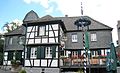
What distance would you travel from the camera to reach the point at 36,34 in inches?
1002

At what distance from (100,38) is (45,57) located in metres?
8.83

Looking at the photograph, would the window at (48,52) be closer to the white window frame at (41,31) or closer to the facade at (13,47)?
the white window frame at (41,31)

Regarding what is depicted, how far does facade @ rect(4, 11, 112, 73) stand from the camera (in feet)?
77.2

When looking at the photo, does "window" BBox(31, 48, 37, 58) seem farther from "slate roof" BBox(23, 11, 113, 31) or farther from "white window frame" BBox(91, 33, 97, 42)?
"white window frame" BBox(91, 33, 97, 42)

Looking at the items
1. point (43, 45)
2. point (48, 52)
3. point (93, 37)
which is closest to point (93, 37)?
point (93, 37)

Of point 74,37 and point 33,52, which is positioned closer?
point 33,52

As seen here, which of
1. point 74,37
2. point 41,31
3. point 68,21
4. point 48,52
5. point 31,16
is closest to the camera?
point 48,52

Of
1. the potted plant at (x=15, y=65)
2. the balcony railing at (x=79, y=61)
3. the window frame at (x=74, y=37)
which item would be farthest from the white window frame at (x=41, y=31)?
the potted plant at (x=15, y=65)

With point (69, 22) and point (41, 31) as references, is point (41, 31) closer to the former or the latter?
point (41, 31)

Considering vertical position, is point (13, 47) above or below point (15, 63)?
above

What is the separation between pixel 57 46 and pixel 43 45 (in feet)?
6.24

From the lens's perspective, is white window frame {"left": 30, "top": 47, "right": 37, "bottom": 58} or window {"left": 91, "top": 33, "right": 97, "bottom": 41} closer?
white window frame {"left": 30, "top": 47, "right": 37, "bottom": 58}

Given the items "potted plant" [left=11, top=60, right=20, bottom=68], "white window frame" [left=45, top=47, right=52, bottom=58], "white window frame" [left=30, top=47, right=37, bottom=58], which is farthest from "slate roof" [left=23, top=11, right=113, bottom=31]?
"potted plant" [left=11, top=60, right=20, bottom=68]

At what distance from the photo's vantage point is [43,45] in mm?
A: 24750
